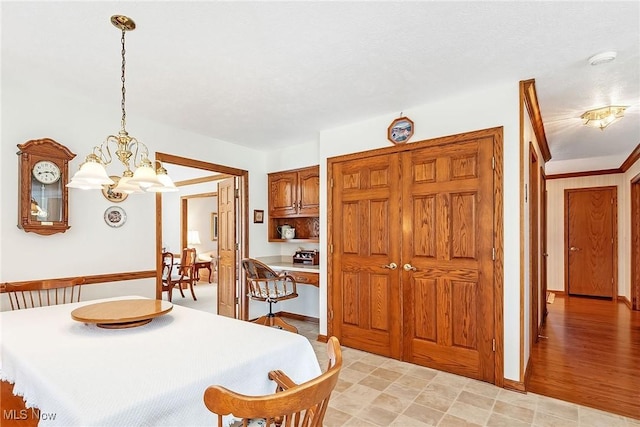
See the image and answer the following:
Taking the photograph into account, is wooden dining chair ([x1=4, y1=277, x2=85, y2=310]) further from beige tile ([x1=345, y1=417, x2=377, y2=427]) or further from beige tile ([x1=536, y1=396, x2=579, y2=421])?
beige tile ([x1=536, y1=396, x2=579, y2=421])

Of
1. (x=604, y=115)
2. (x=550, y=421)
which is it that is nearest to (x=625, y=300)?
(x=604, y=115)

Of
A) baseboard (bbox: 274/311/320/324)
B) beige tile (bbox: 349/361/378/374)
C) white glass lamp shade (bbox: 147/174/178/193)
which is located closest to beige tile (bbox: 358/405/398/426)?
beige tile (bbox: 349/361/378/374)

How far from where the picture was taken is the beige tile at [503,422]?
217cm

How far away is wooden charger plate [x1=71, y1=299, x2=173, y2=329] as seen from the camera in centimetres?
173

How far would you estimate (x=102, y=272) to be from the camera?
307 cm

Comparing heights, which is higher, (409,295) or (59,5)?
(59,5)

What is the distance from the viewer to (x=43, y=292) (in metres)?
2.71

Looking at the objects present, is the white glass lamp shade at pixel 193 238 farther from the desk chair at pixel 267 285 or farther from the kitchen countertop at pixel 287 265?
the desk chair at pixel 267 285

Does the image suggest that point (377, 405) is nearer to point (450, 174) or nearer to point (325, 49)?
point (450, 174)

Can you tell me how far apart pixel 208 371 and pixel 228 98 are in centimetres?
242

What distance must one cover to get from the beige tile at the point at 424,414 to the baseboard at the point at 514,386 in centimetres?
72

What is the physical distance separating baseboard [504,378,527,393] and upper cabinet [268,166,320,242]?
260cm

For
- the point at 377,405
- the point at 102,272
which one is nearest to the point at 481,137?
the point at 377,405

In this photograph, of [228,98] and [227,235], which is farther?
[227,235]
